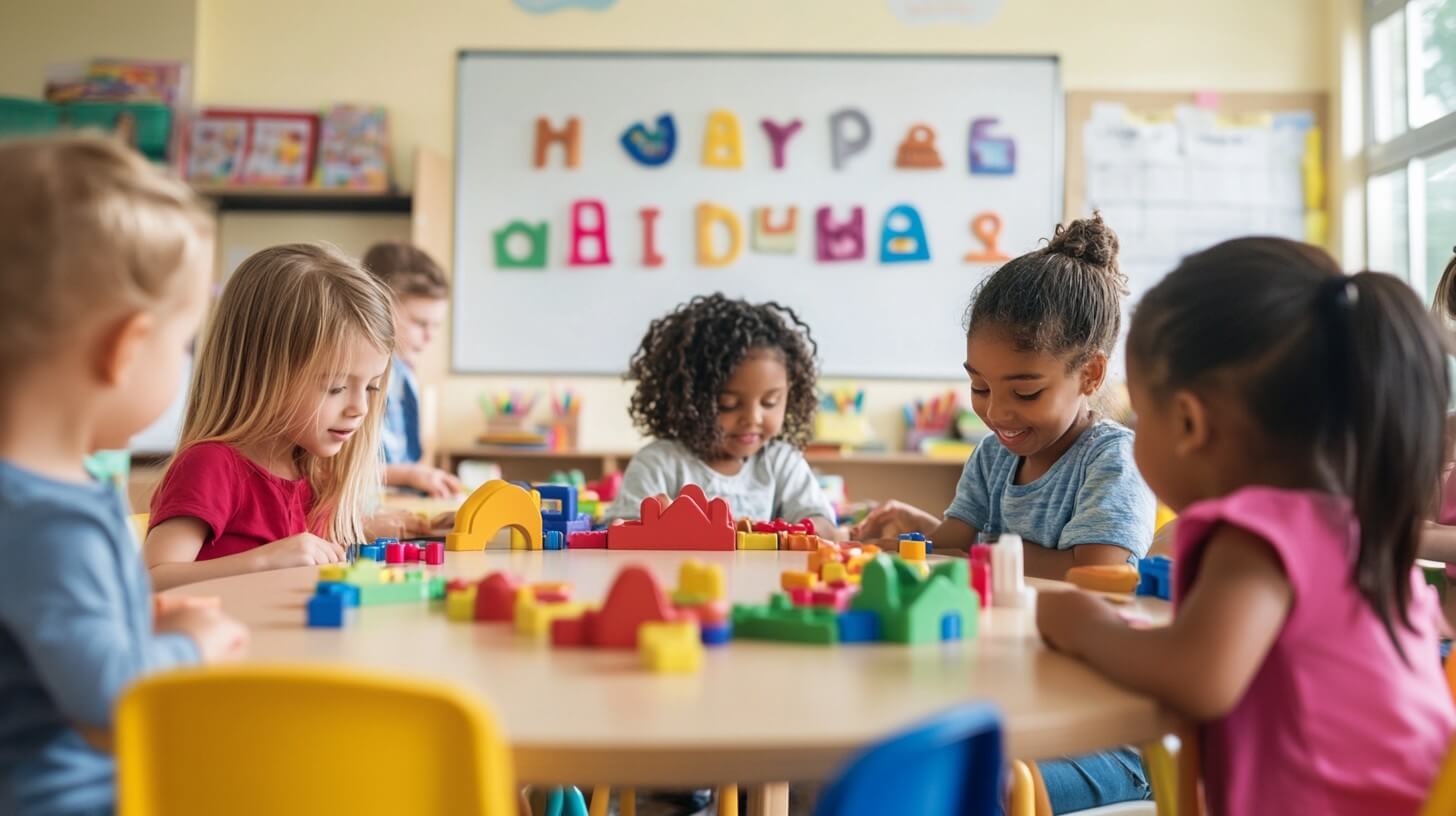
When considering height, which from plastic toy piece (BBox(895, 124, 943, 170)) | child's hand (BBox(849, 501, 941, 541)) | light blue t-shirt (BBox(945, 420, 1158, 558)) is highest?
plastic toy piece (BBox(895, 124, 943, 170))

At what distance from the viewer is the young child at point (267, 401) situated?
169cm

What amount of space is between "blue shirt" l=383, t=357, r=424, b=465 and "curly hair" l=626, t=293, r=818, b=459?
0.92 meters

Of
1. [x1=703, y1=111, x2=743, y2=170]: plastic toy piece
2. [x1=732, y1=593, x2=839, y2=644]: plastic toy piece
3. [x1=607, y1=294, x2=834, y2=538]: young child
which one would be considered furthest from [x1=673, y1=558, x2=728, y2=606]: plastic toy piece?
[x1=703, y1=111, x2=743, y2=170]: plastic toy piece

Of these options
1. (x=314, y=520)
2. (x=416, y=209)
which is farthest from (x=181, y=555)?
(x=416, y=209)

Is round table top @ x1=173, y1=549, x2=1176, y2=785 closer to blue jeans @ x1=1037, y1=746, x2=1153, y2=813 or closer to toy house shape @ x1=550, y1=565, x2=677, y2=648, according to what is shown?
toy house shape @ x1=550, y1=565, x2=677, y2=648

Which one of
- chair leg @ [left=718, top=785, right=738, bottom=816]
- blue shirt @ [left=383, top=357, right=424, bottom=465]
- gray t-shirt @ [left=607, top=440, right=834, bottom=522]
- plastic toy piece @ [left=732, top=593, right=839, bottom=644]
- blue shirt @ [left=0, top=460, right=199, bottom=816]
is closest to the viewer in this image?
blue shirt @ [left=0, top=460, right=199, bottom=816]

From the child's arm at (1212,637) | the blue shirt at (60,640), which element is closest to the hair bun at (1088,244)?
the child's arm at (1212,637)

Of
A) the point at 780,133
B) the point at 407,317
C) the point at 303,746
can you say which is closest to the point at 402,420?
the point at 407,317

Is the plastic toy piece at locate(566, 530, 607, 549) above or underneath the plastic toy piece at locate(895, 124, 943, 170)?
underneath

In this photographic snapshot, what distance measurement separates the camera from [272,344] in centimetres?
177

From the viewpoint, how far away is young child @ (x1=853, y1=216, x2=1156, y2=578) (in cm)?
180

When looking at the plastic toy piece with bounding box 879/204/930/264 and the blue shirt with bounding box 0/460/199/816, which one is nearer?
the blue shirt with bounding box 0/460/199/816

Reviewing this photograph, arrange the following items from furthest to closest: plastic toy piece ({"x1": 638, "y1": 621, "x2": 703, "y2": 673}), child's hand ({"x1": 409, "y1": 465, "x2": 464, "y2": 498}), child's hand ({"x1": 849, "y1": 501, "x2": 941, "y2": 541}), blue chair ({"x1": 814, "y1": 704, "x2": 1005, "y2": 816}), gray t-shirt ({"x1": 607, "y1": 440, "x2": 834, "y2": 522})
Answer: child's hand ({"x1": 409, "y1": 465, "x2": 464, "y2": 498}) < gray t-shirt ({"x1": 607, "y1": 440, "x2": 834, "y2": 522}) < child's hand ({"x1": 849, "y1": 501, "x2": 941, "y2": 541}) < plastic toy piece ({"x1": 638, "y1": 621, "x2": 703, "y2": 673}) < blue chair ({"x1": 814, "y1": 704, "x2": 1005, "y2": 816})

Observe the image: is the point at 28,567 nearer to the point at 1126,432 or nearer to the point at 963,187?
the point at 1126,432
